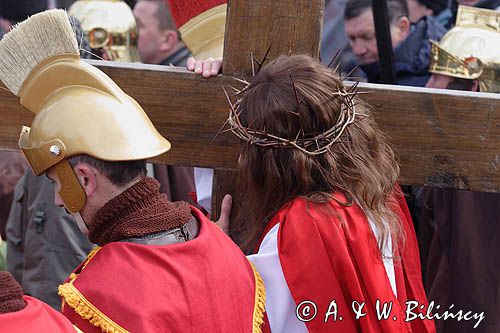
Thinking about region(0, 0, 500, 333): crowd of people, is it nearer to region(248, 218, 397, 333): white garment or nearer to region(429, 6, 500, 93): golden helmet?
region(248, 218, 397, 333): white garment

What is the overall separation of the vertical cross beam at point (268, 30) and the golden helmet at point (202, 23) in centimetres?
38

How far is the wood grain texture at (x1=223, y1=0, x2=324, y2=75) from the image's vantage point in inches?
114

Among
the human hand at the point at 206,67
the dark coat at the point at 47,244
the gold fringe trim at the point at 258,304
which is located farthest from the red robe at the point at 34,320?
the dark coat at the point at 47,244

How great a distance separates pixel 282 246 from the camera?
2.81 meters

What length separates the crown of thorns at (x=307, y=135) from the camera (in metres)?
2.81

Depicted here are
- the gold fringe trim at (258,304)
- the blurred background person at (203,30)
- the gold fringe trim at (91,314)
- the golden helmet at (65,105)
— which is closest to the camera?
Result: the gold fringe trim at (91,314)

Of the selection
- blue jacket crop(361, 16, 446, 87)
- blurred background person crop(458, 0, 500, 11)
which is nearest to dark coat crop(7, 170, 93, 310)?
blue jacket crop(361, 16, 446, 87)

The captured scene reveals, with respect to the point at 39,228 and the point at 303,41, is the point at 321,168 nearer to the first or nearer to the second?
the point at 303,41

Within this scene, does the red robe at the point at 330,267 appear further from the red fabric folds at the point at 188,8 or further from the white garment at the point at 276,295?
the red fabric folds at the point at 188,8

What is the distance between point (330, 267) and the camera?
279 centimetres

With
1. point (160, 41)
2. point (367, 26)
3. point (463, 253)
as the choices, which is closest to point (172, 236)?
point (463, 253)

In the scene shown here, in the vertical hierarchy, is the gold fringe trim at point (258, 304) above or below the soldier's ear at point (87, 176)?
below

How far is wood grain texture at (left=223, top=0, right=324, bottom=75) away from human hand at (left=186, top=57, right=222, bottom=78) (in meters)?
0.04
